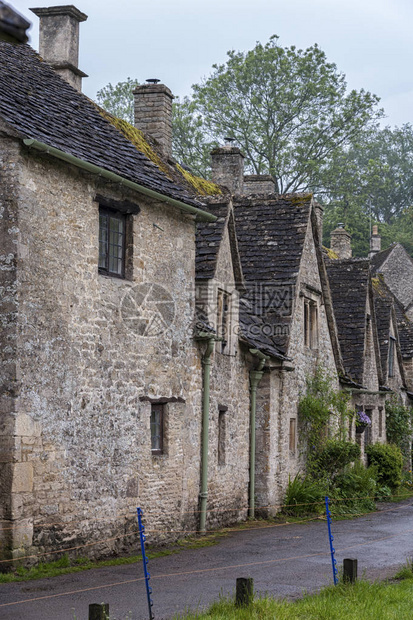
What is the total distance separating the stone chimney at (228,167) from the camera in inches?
1158

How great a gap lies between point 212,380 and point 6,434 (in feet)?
20.8

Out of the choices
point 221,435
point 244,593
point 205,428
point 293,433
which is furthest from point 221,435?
point 244,593

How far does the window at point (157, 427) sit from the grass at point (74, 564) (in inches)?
66.9

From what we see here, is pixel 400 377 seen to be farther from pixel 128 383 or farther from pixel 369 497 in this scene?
pixel 128 383

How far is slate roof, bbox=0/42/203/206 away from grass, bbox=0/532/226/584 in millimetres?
5802

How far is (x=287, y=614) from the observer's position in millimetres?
9555

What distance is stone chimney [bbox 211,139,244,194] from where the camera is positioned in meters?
29.4

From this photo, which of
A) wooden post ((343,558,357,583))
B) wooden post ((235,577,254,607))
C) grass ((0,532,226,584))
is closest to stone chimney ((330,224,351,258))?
grass ((0,532,226,584))

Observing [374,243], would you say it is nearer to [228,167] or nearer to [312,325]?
[228,167]

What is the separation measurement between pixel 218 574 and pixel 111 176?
20.0ft

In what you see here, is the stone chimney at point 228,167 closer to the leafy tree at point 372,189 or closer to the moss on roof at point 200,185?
the moss on roof at point 200,185

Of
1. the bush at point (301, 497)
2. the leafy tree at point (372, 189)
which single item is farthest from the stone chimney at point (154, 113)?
the leafy tree at point (372, 189)

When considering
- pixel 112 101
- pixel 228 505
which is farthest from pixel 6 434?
pixel 112 101

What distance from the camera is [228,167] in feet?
97.7
